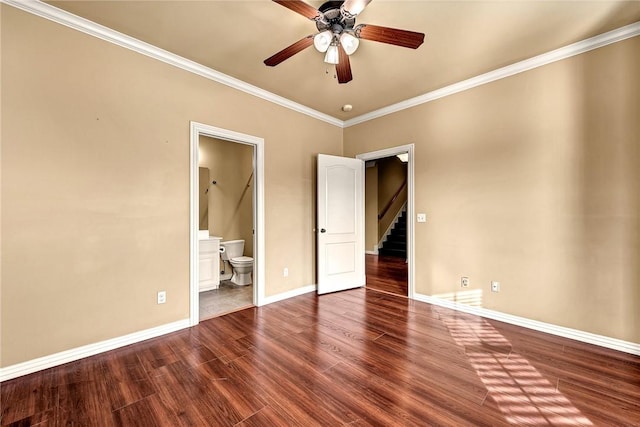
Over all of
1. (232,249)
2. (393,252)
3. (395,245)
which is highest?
(232,249)

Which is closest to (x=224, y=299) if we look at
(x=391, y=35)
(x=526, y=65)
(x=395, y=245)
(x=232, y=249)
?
(x=232, y=249)

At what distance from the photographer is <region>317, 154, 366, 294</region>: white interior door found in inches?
155

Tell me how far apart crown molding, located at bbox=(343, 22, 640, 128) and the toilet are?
3157 millimetres

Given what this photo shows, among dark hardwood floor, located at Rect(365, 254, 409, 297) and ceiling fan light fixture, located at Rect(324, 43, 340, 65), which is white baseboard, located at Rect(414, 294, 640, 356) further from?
ceiling fan light fixture, located at Rect(324, 43, 340, 65)

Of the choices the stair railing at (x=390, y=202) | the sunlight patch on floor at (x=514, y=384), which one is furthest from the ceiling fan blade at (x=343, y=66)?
the stair railing at (x=390, y=202)

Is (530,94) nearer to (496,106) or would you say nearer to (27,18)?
(496,106)

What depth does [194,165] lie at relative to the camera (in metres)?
2.86

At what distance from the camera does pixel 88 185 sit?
225 cm

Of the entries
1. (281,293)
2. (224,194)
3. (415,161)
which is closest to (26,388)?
(281,293)

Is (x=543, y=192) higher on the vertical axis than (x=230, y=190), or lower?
lower

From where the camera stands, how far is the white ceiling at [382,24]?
2.05 m

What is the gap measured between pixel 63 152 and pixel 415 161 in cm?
374

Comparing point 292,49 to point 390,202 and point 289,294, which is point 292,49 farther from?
point 390,202

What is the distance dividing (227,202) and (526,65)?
4.60 metres
